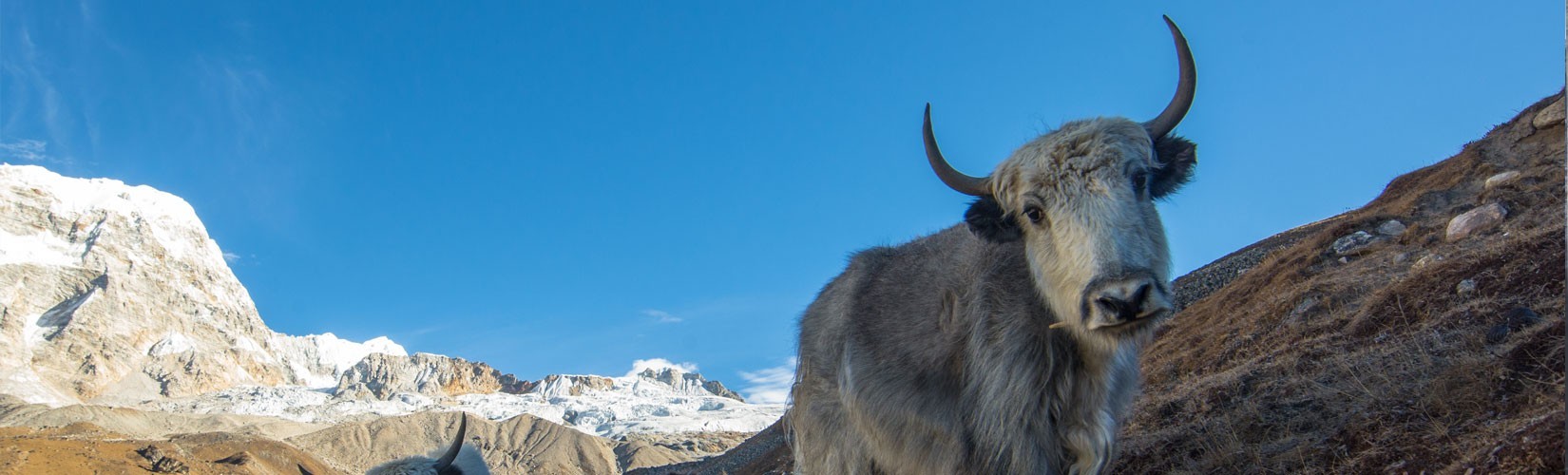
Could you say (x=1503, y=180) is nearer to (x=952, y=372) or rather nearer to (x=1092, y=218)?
(x=952, y=372)

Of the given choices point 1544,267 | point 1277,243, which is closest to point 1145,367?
point 1544,267

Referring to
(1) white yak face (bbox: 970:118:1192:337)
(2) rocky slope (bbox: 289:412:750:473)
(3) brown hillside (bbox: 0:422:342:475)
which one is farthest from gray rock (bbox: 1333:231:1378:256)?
(2) rocky slope (bbox: 289:412:750:473)

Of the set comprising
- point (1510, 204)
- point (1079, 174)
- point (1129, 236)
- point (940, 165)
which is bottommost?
point (1129, 236)

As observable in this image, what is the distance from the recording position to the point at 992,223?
5.00 metres

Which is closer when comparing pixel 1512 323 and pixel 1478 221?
pixel 1512 323

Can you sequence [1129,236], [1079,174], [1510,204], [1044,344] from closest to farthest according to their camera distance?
[1129,236] < [1079,174] < [1044,344] < [1510,204]

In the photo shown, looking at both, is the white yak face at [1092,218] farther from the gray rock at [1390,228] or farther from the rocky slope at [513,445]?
the rocky slope at [513,445]

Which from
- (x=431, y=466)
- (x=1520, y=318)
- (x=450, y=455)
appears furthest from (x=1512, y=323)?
(x=450, y=455)

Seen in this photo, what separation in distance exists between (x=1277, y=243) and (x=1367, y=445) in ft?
117

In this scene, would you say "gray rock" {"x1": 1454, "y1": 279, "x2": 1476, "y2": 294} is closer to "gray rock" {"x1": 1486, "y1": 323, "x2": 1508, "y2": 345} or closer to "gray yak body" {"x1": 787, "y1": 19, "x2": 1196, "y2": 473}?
"gray rock" {"x1": 1486, "y1": 323, "x2": 1508, "y2": 345}

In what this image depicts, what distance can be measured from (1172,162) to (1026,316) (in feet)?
3.97

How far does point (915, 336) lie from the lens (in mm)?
5539

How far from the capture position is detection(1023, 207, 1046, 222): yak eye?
4.75 m

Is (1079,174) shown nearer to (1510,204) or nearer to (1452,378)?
(1452,378)
